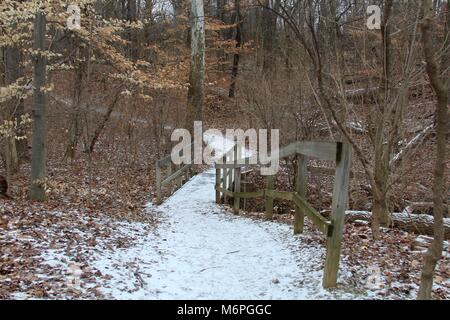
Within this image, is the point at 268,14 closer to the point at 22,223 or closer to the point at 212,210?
the point at 212,210

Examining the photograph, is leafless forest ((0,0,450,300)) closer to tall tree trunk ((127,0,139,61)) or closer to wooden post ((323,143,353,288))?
wooden post ((323,143,353,288))

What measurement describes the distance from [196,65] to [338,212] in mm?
11754

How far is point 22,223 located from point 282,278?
4267 millimetres

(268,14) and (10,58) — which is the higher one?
(268,14)

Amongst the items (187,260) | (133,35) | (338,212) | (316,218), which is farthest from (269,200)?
(133,35)

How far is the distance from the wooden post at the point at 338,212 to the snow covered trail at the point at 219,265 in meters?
0.18

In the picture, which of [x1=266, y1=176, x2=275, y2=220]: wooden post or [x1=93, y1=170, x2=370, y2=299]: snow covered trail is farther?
[x1=266, y1=176, x2=275, y2=220]: wooden post

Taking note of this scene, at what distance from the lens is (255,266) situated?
17.4ft

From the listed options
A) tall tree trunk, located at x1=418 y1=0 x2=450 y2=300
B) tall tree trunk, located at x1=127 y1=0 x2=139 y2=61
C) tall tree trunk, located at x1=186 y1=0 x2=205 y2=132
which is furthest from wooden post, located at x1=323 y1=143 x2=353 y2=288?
tall tree trunk, located at x1=127 y1=0 x2=139 y2=61

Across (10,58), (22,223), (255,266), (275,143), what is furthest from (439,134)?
(10,58)

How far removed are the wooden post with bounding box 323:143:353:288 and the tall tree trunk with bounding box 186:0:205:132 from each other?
11.4m

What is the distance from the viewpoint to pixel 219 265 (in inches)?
215

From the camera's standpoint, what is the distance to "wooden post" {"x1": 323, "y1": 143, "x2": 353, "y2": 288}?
4.13 meters

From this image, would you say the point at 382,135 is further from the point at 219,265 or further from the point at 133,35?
the point at 133,35
